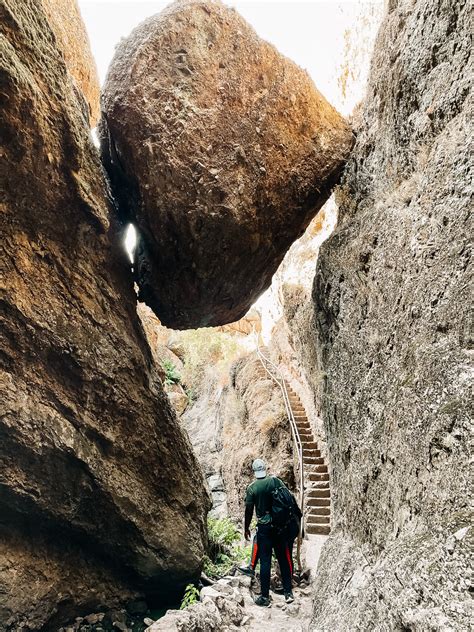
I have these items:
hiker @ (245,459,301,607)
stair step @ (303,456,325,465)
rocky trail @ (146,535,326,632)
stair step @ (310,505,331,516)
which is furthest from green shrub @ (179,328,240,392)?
hiker @ (245,459,301,607)

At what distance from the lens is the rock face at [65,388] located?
14.3 ft

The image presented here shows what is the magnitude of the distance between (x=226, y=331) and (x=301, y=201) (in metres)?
16.6

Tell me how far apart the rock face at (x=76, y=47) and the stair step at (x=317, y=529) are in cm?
846

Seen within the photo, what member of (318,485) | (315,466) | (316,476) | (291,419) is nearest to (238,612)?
(318,485)

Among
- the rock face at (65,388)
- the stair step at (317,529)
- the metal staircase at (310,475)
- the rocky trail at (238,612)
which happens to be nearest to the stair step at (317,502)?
the metal staircase at (310,475)

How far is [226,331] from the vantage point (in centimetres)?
2231

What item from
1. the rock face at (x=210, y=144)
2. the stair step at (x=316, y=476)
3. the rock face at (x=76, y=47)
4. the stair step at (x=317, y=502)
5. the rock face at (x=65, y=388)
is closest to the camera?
the rock face at (x=65, y=388)

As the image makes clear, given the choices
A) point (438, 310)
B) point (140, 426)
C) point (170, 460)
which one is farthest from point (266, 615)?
point (438, 310)

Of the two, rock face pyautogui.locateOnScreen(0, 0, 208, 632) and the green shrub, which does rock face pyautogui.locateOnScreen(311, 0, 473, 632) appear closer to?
rock face pyautogui.locateOnScreen(0, 0, 208, 632)

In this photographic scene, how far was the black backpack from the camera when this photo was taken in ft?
18.0

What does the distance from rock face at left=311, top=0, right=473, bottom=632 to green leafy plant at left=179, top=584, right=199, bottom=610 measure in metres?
2.19

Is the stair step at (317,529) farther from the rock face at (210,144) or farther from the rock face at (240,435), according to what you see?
the rock face at (210,144)

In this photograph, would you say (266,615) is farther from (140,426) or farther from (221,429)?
(221,429)

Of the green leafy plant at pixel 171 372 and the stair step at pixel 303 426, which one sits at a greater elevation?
the green leafy plant at pixel 171 372
